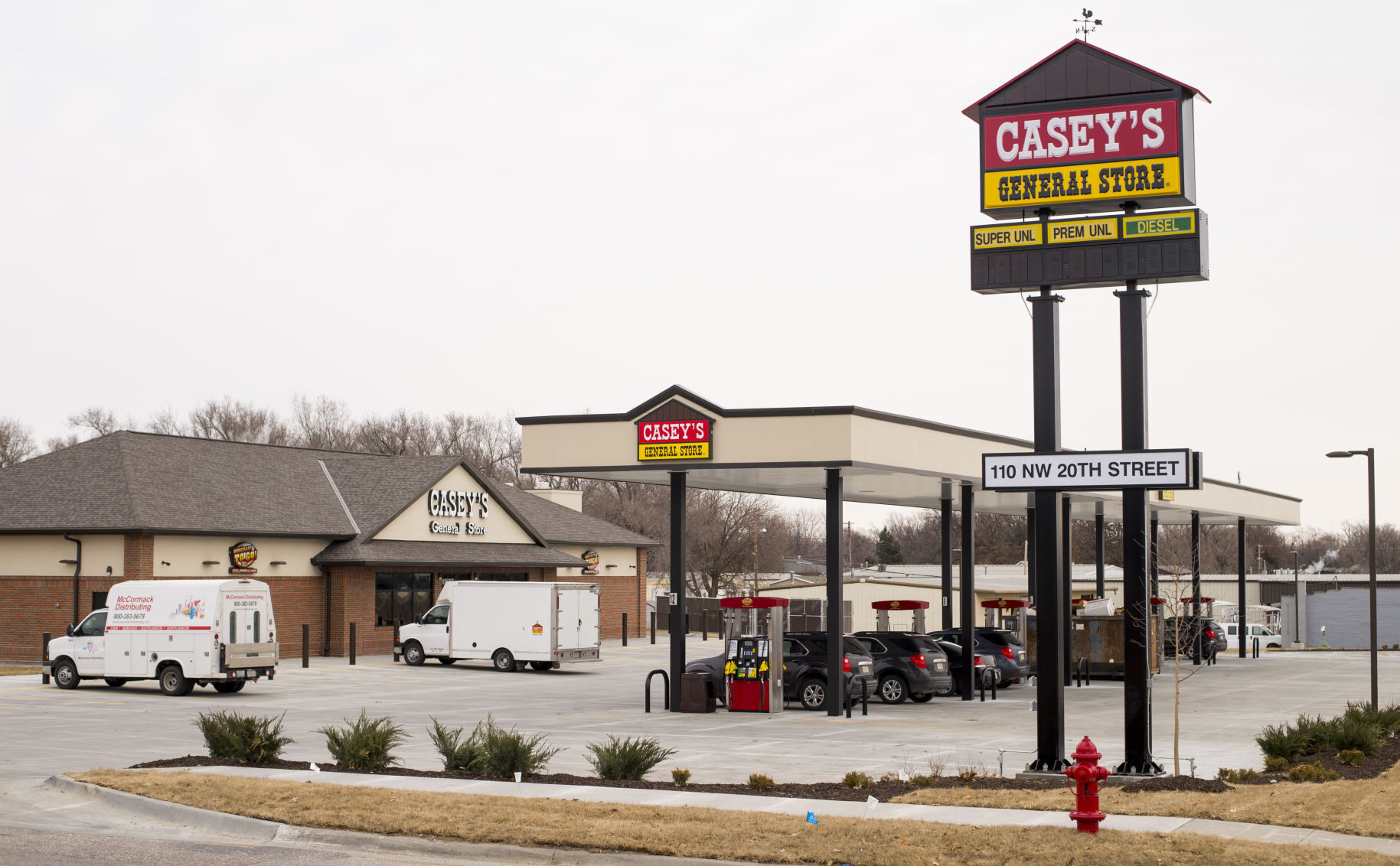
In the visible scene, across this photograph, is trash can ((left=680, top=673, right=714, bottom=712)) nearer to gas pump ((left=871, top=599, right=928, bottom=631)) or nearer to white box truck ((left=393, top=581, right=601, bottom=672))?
gas pump ((left=871, top=599, right=928, bottom=631))

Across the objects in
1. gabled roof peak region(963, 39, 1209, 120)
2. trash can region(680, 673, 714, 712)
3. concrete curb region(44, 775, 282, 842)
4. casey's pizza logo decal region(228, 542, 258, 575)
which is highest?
gabled roof peak region(963, 39, 1209, 120)

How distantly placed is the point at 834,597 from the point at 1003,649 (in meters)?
8.68

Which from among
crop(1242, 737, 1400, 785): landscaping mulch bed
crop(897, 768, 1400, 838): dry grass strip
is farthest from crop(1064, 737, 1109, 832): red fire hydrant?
crop(1242, 737, 1400, 785): landscaping mulch bed

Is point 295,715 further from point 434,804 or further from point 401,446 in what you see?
point 401,446

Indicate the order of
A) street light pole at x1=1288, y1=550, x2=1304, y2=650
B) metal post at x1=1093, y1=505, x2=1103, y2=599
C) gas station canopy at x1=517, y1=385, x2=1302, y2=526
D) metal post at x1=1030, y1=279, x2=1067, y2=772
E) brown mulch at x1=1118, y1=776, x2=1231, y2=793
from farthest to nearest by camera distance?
street light pole at x1=1288, y1=550, x2=1304, y2=650, metal post at x1=1093, y1=505, x2=1103, y2=599, gas station canopy at x1=517, y1=385, x2=1302, y2=526, metal post at x1=1030, y1=279, x2=1067, y2=772, brown mulch at x1=1118, y1=776, x2=1231, y2=793

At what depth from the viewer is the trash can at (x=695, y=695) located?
27.3 meters

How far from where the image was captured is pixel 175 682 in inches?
1210

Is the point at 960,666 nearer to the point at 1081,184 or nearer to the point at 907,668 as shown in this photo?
the point at 907,668

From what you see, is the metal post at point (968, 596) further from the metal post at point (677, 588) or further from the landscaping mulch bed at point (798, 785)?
the landscaping mulch bed at point (798, 785)

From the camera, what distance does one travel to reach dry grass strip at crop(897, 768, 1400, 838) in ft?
41.8

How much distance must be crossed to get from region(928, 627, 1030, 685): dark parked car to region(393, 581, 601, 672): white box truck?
34.5ft

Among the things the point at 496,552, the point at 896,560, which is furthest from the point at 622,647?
the point at 896,560

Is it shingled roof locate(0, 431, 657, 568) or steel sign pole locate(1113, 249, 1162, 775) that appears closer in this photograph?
steel sign pole locate(1113, 249, 1162, 775)

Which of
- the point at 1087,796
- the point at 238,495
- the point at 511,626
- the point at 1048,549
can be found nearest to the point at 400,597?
the point at 238,495
